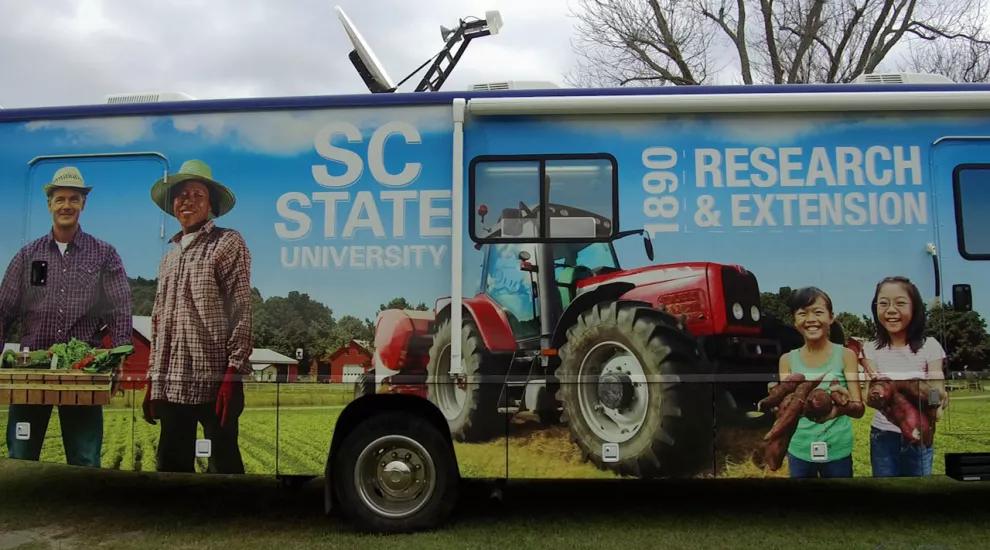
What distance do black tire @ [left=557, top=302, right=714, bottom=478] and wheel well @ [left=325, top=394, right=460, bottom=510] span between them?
92cm

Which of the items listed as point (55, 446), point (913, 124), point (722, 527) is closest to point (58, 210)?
point (55, 446)

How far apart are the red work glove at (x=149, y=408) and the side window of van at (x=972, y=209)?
559cm

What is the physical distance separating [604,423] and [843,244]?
2.00 m

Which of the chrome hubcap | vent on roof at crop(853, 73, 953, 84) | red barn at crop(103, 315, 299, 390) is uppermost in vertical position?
vent on roof at crop(853, 73, 953, 84)

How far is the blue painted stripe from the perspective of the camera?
4898mm

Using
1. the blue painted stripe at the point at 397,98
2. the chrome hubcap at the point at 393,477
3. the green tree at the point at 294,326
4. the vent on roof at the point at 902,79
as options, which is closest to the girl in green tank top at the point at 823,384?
the blue painted stripe at the point at 397,98

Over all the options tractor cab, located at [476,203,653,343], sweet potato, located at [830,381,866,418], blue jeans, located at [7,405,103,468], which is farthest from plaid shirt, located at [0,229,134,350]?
sweet potato, located at [830,381,866,418]

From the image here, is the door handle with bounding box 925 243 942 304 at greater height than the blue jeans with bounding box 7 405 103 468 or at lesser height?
greater

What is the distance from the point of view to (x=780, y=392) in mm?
4676

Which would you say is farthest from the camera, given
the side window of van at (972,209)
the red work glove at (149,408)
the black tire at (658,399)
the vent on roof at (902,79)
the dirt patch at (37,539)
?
the vent on roof at (902,79)

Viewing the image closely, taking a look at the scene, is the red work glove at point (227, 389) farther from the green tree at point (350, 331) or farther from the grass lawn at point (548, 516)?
the grass lawn at point (548, 516)

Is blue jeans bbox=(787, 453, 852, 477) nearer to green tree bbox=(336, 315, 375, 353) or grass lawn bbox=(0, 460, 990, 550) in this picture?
grass lawn bbox=(0, 460, 990, 550)

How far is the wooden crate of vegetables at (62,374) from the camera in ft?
16.2

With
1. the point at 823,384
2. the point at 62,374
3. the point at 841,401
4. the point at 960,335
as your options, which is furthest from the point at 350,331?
the point at 960,335
